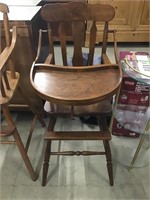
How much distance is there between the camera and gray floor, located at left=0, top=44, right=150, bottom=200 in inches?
45.9

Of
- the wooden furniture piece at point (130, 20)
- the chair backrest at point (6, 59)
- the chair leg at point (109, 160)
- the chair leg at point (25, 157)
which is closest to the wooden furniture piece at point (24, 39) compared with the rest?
the chair backrest at point (6, 59)

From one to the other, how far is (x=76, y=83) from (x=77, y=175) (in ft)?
2.30

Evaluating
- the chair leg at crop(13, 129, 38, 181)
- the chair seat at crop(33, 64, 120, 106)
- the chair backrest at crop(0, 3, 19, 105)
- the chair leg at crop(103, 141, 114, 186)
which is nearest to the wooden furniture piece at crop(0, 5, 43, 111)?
the chair backrest at crop(0, 3, 19, 105)

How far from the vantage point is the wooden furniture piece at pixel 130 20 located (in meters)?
2.43

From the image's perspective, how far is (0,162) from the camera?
52.7 inches

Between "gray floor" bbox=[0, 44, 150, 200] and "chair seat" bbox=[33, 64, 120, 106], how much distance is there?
69cm

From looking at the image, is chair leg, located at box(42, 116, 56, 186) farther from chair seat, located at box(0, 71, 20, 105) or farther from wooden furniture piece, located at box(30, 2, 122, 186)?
chair seat, located at box(0, 71, 20, 105)

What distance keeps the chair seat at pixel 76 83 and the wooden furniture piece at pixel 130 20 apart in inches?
72.9

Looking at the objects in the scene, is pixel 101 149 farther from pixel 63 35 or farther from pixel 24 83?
pixel 63 35

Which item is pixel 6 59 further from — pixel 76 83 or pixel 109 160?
pixel 109 160

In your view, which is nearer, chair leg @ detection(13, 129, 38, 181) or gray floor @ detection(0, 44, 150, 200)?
chair leg @ detection(13, 129, 38, 181)

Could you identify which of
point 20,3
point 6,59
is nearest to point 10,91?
point 6,59

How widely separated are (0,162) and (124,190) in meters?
0.86

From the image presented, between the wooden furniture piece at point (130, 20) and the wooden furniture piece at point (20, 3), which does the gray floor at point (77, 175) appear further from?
the wooden furniture piece at point (130, 20)
